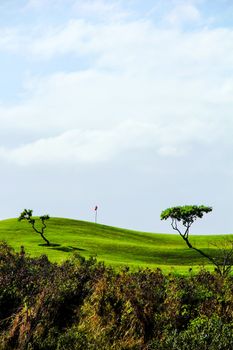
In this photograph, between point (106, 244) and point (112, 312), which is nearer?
point (112, 312)

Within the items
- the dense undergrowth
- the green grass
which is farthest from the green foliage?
the dense undergrowth

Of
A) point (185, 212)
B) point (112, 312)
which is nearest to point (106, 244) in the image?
point (185, 212)

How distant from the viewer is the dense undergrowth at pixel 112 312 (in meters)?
14.2

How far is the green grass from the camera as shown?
65312 mm

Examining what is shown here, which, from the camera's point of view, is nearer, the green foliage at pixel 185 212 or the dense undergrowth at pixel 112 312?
the dense undergrowth at pixel 112 312

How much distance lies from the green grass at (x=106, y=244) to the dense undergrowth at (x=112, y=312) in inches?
1342

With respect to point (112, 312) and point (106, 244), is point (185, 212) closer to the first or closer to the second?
point (106, 244)

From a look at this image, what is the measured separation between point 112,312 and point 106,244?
6095cm

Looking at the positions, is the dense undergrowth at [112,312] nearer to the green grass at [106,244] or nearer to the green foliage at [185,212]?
the green grass at [106,244]

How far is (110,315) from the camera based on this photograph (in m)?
16.6

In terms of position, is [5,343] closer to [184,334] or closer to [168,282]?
[184,334]

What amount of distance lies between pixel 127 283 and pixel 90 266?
5266mm

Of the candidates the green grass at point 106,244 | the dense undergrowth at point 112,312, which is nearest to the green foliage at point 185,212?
the green grass at point 106,244

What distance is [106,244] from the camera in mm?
77312
